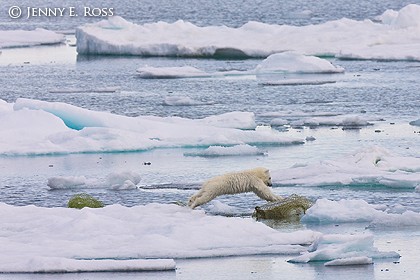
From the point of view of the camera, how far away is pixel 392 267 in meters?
10.1

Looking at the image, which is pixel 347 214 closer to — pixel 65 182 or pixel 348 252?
pixel 348 252

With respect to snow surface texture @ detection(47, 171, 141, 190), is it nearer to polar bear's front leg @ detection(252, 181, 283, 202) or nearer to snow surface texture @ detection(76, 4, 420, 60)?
polar bear's front leg @ detection(252, 181, 283, 202)

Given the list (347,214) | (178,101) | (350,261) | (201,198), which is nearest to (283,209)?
(347,214)

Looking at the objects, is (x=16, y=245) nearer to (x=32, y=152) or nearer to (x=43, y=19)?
(x=32, y=152)

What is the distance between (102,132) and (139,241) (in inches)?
295

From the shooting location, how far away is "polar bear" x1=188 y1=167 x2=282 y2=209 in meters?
12.4

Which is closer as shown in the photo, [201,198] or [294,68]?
[201,198]

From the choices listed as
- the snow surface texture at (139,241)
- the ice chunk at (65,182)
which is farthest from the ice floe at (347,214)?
the ice chunk at (65,182)

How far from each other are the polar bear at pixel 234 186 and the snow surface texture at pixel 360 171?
205cm

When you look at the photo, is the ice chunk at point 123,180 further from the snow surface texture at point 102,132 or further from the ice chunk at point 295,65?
the ice chunk at point 295,65

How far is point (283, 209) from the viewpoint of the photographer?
40.8ft

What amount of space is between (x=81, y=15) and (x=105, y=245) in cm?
4769

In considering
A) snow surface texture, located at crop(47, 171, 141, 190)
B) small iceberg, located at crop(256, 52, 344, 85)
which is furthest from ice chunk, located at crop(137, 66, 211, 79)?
snow surface texture, located at crop(47, 171, 141, 190)

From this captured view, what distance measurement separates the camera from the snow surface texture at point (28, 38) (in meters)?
39.2
